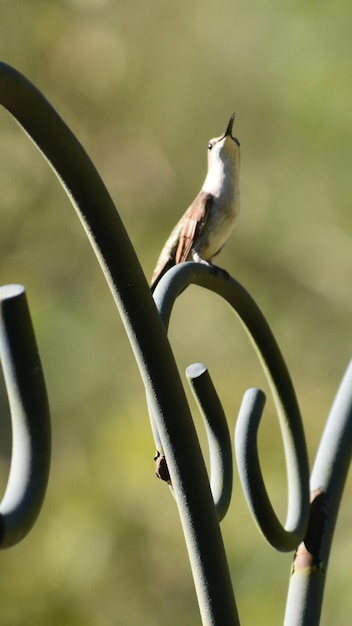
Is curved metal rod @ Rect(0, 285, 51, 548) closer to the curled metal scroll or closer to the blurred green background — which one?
the curled metal scroll

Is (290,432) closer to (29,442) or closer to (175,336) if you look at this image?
(29,442)

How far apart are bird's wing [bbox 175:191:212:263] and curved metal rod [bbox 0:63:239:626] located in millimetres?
1465

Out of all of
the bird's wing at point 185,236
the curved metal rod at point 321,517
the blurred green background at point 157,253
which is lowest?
the curved metal rod at point 321,517

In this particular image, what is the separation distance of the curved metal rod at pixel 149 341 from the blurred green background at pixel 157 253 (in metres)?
3.39

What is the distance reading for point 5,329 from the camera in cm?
106

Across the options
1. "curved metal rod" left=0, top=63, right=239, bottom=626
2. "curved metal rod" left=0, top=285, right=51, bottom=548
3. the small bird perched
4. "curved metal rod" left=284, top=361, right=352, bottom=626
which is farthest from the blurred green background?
"curved metal rod" left=0, top=285, right=51, bottom=548

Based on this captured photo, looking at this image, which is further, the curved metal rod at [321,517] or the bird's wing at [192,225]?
the bird's wing at [192,225]

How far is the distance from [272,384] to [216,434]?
0.82ft

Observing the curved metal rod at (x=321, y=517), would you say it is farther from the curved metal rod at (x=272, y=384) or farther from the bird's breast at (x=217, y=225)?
A: the bird's breast at (x=217, y=225)

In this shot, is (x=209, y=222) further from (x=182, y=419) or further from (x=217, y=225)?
(x=182, y=419)

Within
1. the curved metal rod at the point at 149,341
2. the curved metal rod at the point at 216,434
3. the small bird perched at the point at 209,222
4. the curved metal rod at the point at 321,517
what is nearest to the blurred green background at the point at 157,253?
the small bird perched at the point at 209,222

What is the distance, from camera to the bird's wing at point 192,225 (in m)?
2.75

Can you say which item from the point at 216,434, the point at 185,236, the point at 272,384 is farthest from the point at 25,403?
the point at 185,236

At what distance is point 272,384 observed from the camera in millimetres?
1717
